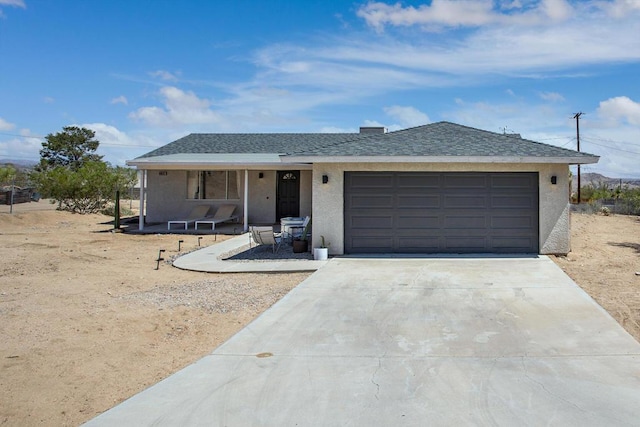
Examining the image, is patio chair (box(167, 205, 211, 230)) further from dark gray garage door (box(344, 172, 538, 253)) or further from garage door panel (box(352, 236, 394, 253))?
dark gray garage door (box(344, 172, 538, 253))

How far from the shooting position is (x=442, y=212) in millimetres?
12367

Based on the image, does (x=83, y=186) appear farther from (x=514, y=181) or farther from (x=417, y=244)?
(x=514, y=181)

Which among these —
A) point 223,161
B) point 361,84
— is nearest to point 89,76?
point 223,161

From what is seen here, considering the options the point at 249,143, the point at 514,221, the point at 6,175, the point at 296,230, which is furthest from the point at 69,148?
the point at 514,221

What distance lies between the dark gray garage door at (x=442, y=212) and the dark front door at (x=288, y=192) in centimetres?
900

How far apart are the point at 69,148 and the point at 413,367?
184 ft

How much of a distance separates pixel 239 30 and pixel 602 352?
15971 millimetres

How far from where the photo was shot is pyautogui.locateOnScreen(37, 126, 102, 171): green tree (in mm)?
50812

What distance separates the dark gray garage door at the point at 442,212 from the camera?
12289 millimetres

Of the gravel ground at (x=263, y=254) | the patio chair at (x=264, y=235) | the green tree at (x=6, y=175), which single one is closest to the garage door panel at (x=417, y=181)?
the gravel ground at (x=263, y=254)

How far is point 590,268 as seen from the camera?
35.0 ft

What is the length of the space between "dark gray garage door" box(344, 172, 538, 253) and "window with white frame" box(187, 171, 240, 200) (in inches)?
395

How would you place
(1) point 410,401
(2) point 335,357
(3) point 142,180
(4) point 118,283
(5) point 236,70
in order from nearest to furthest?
(1) point 410,401 → (2) point 335,357 → (4) point 118,283 → (3) point 142,180 → (5) point 236,70

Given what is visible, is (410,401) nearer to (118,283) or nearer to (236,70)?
(118,283)
